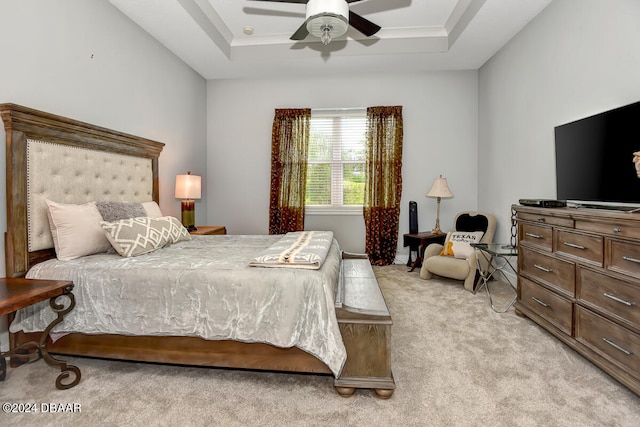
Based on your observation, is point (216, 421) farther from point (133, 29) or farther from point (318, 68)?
point (318, 68)

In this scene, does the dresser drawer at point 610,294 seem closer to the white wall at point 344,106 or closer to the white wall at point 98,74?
the white wall at point 344,106

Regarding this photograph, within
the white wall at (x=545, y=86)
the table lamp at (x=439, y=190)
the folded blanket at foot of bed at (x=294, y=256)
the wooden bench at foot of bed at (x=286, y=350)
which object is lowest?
the wooden bench at foot of bed at (x=286, y=350)

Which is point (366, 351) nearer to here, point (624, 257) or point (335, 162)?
point (624, 257)

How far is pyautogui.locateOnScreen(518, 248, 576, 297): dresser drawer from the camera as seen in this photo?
2.17 metres

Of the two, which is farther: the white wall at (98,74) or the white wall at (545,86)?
the white wall at (545,86)

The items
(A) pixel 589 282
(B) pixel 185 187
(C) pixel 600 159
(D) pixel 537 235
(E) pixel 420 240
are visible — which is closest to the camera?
(A) pixel 589 282

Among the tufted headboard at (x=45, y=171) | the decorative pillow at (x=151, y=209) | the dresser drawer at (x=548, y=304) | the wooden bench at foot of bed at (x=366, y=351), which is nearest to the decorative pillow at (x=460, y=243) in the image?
the dresser drawer at (x=548, y=304)

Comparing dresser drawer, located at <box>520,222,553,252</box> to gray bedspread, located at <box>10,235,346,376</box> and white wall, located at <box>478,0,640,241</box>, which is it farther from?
gray bedspread, located at <box>10,235,346,376</box>

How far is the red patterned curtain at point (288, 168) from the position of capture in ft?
15.8

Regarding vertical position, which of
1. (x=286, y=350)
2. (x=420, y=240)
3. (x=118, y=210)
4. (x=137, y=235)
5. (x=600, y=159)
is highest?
(x=600, y=159)

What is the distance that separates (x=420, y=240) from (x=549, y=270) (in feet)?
6.23

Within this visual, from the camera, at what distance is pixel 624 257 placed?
5.77ft

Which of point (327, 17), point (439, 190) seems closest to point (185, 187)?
point (327, 17)

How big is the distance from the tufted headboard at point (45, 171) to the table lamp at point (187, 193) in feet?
Result: 2.65
